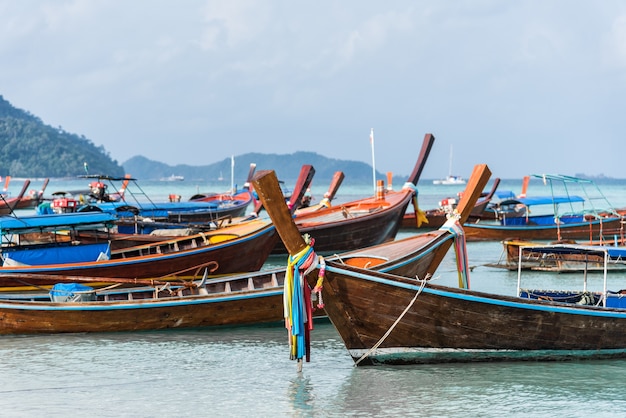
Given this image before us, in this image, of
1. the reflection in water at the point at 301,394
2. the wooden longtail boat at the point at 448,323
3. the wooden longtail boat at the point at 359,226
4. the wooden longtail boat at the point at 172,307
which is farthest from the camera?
the wooden longtail boat at the point at 359,226

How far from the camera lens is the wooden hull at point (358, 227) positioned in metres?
27.0

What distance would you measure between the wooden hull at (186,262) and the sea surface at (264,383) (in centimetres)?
289

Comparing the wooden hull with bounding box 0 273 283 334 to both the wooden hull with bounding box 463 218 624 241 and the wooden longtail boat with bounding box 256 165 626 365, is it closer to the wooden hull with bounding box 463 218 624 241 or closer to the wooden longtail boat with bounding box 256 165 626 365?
the wooden longtail boat with bounding box 256 165 626 365

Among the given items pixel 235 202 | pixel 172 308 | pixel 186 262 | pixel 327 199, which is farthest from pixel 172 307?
pixel 235 202

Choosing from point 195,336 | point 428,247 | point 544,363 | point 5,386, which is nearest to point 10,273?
point 195,336

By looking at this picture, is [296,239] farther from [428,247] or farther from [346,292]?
[428,247]

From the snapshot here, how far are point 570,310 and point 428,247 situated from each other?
8.78 ft

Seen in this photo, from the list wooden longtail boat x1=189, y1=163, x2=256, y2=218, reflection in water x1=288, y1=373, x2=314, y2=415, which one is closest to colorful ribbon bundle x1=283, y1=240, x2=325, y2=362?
reflection in water x1=288, y1=373, x2=314, y2=415

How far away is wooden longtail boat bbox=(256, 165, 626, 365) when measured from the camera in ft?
35.7

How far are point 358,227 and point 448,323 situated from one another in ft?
52.8

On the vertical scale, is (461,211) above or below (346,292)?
above

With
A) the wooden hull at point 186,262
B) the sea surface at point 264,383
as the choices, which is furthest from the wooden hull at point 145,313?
the wooden hull at point 186,262

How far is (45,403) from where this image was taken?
425 inches

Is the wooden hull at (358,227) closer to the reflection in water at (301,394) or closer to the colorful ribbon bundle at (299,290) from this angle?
the reflection in water at (301,394)
